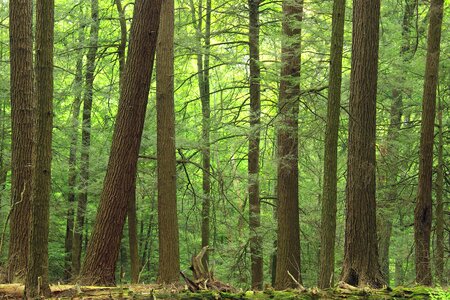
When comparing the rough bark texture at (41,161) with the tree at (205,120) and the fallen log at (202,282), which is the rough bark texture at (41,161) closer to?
the fallen log at (202,282)

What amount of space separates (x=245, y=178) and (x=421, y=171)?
468 centimetres

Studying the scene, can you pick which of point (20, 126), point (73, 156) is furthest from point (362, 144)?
point (73, 156)

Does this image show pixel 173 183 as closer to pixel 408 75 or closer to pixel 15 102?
pixel 15 102

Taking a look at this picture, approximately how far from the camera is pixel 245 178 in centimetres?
1252

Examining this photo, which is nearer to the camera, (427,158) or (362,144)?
(362,144)

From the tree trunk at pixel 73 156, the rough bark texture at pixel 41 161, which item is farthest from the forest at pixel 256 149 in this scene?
the tree trunk at pixel 73 156

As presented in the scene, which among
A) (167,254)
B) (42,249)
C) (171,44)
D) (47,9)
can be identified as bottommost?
(167,254)

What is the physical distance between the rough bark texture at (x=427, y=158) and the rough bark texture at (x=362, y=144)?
9.19 ft

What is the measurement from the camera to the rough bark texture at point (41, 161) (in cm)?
459

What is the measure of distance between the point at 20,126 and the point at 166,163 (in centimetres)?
318

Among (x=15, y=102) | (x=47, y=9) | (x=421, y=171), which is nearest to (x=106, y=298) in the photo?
(x=47, y=9)

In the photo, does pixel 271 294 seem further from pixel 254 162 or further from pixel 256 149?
pixel 254 162

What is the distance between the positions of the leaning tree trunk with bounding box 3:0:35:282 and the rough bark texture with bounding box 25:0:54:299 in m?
2.44

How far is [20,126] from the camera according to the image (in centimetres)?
737
